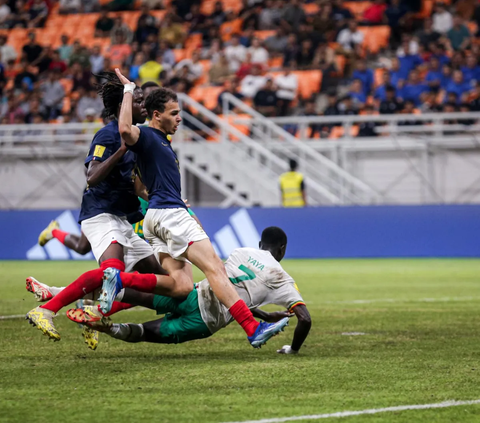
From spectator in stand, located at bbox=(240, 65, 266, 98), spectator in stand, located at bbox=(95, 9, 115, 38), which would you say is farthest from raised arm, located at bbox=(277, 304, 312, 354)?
spectator in stand, located at bbox=(95, 9, 115, 38)

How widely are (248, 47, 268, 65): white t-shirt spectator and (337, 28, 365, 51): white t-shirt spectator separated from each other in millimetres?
2071

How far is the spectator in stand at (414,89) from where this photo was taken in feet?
72.4

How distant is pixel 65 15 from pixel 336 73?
1078cm

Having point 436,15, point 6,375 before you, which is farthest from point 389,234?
point 6,375

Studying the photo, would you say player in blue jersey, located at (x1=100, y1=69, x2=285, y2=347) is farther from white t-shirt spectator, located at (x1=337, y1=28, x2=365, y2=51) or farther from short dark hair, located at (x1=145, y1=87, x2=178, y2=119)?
white t-shirt spectator, located at (x1=337, y1=28, x2=365, y2=51)

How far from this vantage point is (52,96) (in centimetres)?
A: 2522

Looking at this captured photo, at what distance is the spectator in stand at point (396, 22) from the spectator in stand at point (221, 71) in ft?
14.9

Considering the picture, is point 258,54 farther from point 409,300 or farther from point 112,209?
point 112,209

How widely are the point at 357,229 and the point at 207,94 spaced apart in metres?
7.06

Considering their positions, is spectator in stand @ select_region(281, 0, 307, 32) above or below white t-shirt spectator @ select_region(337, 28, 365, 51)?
above

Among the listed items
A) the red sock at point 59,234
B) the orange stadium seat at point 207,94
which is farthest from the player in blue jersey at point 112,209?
the orange stadium seat at point 207,94

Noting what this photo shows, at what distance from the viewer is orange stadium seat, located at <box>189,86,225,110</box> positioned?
2420 cm

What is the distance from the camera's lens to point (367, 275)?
15227 mm

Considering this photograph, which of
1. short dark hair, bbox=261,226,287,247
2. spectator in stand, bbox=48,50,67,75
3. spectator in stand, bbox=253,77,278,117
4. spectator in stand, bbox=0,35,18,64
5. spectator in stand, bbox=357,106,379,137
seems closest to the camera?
short dark hair, bbox=261,226,287,247
